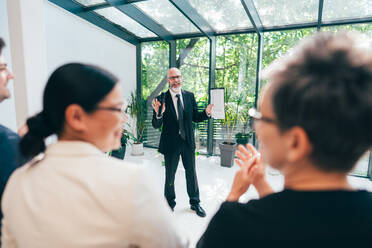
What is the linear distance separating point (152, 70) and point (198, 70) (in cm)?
130

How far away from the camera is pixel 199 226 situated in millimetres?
2297

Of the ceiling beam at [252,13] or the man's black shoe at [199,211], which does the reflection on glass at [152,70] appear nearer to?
the ceiling beam at [252,13]

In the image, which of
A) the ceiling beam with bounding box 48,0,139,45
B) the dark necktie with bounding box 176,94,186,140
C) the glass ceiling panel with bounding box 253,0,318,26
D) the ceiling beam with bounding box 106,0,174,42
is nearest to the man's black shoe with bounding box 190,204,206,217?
the dark necktie with bounding box 176,94,186,140

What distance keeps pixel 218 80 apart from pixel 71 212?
14.6 ft

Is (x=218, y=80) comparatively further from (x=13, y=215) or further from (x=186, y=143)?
(x=13, y=215)

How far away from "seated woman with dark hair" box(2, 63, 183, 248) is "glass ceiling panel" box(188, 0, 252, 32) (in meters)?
3.51

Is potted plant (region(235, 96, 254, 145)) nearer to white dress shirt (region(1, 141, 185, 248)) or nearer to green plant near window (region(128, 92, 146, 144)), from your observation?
green plant near window (region(128, 92, 146, 144))

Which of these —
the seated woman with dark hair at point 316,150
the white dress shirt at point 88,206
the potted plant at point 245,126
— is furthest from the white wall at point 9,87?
the potted plant at point 245,126

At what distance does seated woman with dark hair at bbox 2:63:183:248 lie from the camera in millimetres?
542

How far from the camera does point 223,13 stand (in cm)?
382

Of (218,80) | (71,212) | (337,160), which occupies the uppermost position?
(218,80)

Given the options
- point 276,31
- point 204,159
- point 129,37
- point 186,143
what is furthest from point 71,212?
point 129,37

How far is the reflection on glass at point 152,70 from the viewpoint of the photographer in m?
5.19

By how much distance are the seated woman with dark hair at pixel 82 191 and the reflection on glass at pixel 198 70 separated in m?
4.21
